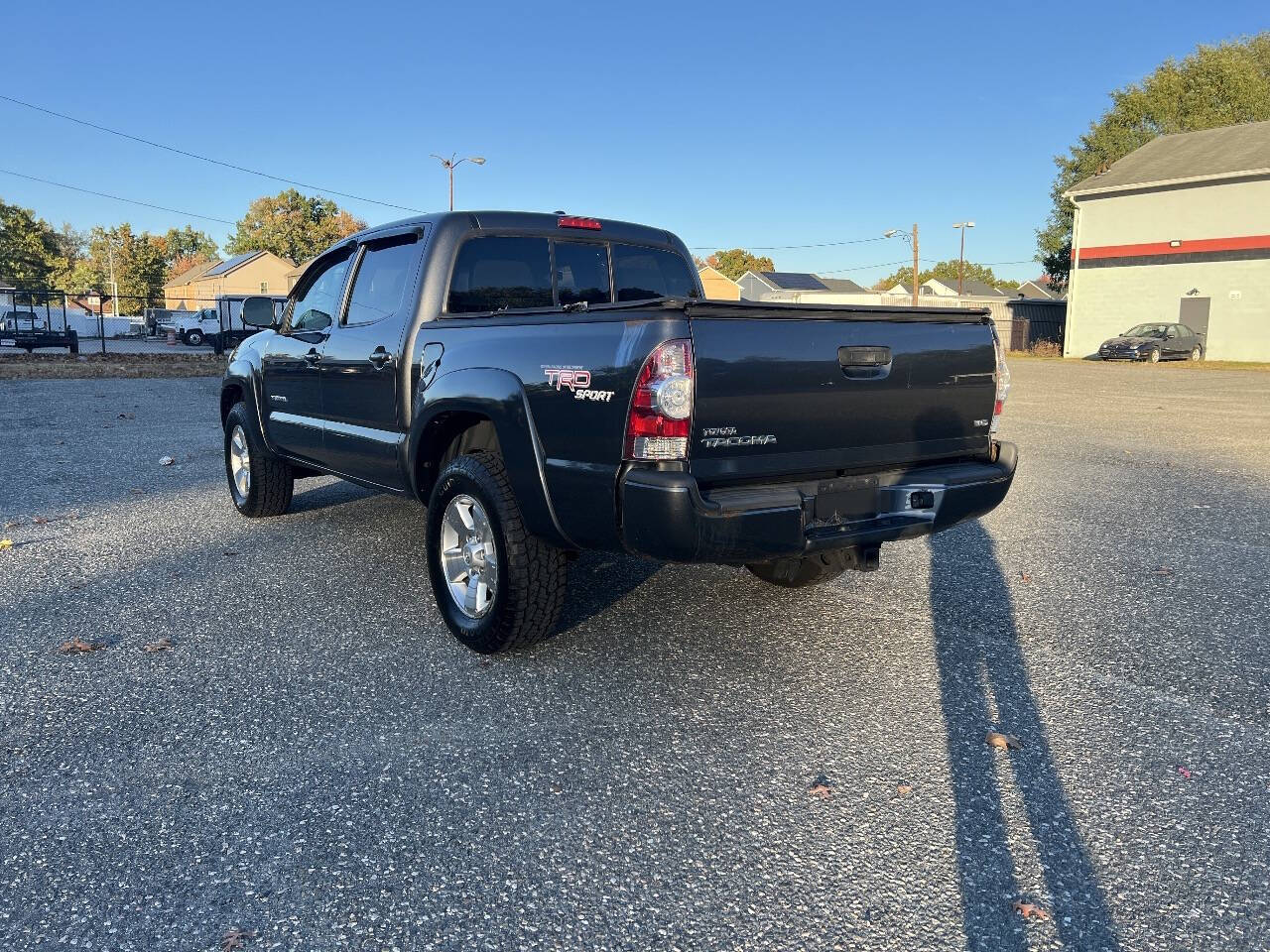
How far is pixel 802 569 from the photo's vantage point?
4.88 metres

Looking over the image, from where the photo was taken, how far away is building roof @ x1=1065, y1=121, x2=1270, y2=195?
114 feet

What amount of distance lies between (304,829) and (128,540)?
4280 mm

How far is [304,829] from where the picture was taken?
2818 mm

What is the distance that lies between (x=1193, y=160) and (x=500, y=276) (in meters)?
41.0

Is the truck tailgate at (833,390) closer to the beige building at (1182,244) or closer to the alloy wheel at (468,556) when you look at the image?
the alloy wheel at (468,556)

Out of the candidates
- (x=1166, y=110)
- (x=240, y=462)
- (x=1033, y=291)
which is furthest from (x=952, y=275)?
(x=240, y=462)

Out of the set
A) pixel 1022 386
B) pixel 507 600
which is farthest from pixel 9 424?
pixel 1022 386

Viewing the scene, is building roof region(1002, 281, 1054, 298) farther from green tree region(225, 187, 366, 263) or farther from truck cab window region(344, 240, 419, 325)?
truck cab window region(344, 240, 419, 325)

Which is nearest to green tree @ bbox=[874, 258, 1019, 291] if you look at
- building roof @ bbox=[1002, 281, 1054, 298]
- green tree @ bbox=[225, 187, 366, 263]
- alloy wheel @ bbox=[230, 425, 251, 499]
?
building roof @ bbox=[1002, 281, 1054, 298]

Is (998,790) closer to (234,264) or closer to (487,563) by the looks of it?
(487,563)

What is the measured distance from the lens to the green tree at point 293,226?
9219 cm

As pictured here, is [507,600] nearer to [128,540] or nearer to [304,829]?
[304,829]

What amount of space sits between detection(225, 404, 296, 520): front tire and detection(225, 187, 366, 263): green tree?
288 ft

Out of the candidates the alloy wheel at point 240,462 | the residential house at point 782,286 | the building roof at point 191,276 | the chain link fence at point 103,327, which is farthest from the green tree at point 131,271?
the alloy wheel at point 240,462
